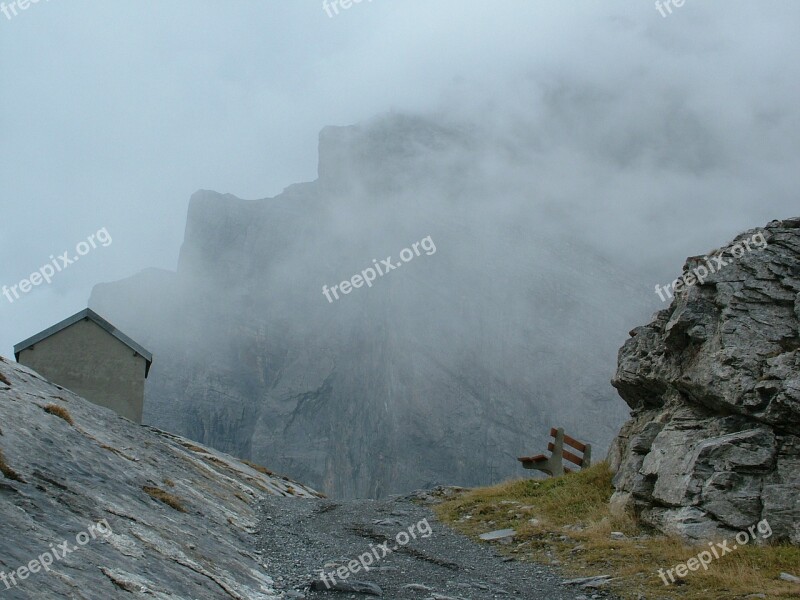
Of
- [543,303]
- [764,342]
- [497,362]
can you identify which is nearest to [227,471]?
[764,342]

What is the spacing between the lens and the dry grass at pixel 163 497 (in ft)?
56.1

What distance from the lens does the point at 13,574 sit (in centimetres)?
853

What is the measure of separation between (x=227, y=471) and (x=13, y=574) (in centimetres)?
2497

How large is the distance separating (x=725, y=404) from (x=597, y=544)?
17.4ft

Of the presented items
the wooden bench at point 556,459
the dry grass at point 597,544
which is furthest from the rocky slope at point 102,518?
the wooden bench at point 556,459

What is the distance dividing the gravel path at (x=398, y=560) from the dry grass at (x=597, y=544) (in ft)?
2.97

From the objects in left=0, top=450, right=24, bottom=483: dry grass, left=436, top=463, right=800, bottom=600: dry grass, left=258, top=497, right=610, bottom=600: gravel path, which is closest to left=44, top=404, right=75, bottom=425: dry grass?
left=258, top=497, right=610, bottom=600: gravel path

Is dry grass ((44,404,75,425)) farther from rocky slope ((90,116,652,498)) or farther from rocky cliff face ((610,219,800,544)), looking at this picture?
rocky slope ((90,116,652,498))

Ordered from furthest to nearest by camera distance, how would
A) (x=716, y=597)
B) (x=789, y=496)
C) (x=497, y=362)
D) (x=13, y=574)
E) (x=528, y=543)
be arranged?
(x=497, y=362) → (x=528, y=543) → (x=789, y=496) → (x=716, y=597) → (x=13, y=574)

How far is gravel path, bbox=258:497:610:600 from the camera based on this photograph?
540 inches

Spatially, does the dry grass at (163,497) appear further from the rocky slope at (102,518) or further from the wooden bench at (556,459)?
the wooden bench at (556,459)

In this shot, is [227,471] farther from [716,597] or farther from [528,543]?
[716,597]

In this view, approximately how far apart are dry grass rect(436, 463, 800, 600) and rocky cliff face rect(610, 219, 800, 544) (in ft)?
3.08

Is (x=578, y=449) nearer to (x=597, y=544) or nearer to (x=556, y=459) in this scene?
(x=556, y=459)
